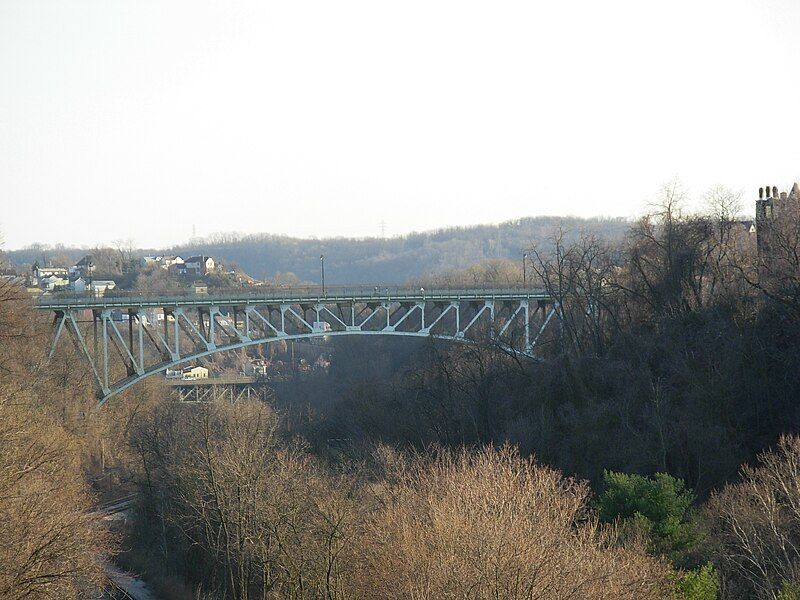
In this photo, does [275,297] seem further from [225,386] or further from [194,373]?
[194,373]

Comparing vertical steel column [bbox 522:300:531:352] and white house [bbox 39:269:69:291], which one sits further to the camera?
white house [bbox 39:269:69:291]


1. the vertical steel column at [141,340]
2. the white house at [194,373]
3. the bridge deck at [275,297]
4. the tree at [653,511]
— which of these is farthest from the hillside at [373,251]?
the tree at [653,511]

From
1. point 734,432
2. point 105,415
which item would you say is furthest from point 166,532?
point 734,432

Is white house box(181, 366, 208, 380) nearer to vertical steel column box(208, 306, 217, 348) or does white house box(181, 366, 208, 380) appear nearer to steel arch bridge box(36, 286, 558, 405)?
steel arch bridge box(36, 286, 558, 405)

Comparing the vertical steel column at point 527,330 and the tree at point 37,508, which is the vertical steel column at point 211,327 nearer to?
the tree at point 37,508

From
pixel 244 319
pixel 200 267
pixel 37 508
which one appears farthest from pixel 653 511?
pixel 200 267

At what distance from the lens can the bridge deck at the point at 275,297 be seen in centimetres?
4118

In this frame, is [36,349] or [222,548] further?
[36,349]

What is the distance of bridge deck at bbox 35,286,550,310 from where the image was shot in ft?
135

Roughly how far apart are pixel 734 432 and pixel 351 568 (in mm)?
14862

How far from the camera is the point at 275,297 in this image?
1778 inches

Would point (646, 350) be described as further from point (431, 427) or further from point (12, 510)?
point (12, 510)

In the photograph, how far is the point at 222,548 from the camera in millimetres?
26016

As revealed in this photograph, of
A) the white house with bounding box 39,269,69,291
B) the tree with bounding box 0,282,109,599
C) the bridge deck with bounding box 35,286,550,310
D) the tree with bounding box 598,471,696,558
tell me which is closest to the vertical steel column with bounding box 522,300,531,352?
the bridge deck with bounding box 35,286,550,310
